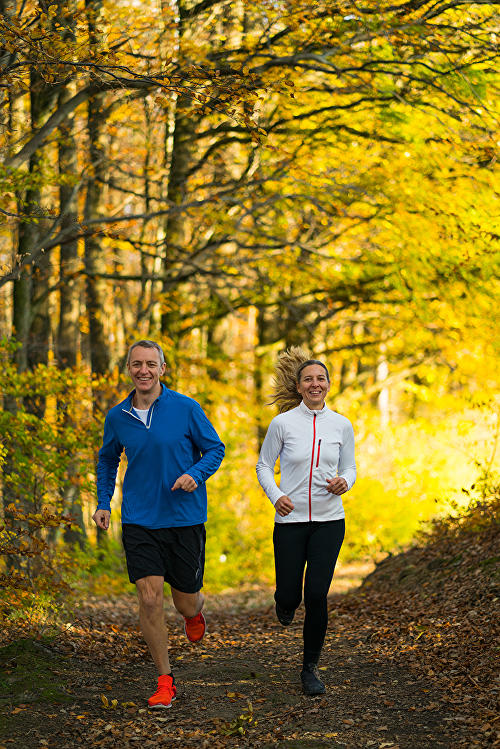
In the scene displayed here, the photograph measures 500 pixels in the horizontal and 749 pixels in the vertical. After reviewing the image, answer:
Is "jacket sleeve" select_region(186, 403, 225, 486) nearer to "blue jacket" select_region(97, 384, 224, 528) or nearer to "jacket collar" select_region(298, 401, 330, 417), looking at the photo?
"blue jacket" select_region(97, 384, 224, 528)

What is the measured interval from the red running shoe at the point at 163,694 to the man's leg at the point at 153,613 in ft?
0.41

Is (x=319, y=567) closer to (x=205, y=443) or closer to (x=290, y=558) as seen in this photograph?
(x=290, y=558)

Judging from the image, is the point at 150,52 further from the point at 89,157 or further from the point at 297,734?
the point at 297,734

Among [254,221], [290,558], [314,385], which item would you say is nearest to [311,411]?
[314,385]

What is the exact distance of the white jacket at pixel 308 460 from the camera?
17.0ft

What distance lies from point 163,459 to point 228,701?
62.5 inches

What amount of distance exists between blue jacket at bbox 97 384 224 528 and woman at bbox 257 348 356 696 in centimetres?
42

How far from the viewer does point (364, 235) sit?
1338cm

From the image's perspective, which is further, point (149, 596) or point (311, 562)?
point (311, 562)

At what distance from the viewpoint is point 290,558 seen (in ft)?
17.2

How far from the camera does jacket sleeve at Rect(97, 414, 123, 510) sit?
5.34m

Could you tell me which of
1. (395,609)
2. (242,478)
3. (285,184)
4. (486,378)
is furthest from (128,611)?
(285,184)

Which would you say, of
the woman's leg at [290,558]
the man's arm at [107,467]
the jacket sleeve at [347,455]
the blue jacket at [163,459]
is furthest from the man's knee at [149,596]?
the jacket sleeve at [347,455]

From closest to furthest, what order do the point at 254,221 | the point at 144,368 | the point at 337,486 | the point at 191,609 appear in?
the point at 337,486
the point at 144,368
the point at 191,609
the point at 254,221
